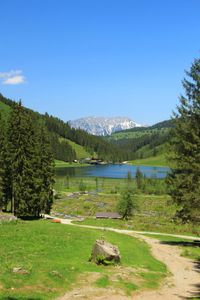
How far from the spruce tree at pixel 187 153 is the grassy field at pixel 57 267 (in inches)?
239

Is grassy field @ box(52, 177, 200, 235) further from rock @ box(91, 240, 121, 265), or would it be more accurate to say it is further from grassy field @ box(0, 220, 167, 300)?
rock @ box(91, 240, 121, 265)

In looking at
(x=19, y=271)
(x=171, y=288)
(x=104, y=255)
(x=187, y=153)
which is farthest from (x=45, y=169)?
(x=19, y=271)

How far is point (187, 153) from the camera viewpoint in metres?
37.3

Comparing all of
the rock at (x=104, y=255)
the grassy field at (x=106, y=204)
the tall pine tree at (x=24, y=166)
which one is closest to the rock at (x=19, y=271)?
the rock at (x=104, y=255)

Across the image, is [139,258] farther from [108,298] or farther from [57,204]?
[57,204]

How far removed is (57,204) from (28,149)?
66.5m

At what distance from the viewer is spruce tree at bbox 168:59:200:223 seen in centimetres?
3594

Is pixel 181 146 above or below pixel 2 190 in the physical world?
above

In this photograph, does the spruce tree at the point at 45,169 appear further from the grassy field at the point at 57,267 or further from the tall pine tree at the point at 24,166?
the grassy field at the point at 57,267

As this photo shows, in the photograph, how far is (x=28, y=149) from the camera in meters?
59.8

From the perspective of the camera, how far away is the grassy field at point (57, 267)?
60.9ft

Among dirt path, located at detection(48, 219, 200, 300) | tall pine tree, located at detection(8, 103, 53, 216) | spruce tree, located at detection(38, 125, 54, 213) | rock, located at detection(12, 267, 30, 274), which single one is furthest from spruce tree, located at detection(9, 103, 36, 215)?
rock, located at detection(12, 267, 30, 274)

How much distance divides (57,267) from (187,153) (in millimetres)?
19832

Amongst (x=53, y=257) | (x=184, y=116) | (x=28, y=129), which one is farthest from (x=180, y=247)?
(x=28, y=129)
